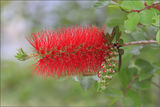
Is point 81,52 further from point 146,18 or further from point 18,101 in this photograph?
point 18,101

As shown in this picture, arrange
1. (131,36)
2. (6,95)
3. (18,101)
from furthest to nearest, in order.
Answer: (6,95) → (18,101) → (131,36)

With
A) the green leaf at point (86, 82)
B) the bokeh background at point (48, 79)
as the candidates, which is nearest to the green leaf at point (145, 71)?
the green leaf at point (86, 82)

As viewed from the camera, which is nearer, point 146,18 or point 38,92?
point 146,18

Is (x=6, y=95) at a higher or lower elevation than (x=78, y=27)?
lower

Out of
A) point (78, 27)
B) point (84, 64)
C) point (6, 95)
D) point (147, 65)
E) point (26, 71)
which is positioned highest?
point (78, 27)

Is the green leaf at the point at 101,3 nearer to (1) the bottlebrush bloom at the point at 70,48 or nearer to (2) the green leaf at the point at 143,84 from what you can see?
(1) the bottlebrush bloom at the point at 70,48

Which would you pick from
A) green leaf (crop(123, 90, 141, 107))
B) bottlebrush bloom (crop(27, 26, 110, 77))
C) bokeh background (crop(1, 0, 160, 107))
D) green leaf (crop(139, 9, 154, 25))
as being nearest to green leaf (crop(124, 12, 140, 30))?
green leaf (crop(139, 9, 154, 25))


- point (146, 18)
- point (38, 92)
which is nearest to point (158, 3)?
point (146, 18)
